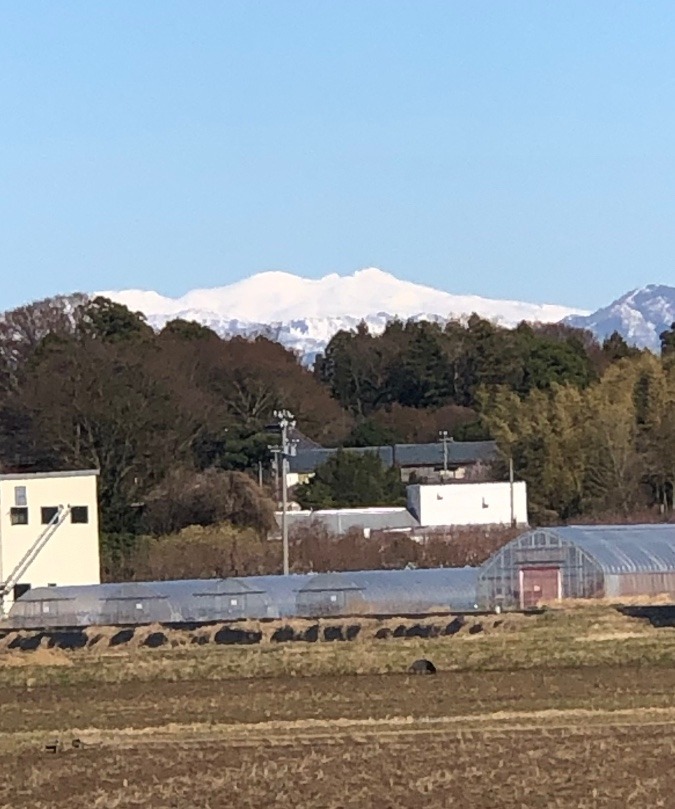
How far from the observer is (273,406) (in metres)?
69.4

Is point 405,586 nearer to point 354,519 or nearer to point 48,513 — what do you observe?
point 48,513

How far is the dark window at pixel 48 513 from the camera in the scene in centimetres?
4266

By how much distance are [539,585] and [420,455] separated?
38.1 metres

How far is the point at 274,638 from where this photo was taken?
29.2m

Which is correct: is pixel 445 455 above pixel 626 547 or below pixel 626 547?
above

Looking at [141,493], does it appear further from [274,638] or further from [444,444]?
[274,638]

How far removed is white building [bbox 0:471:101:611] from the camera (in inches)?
1663

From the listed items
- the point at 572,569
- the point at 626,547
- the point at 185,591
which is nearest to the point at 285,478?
the point at 185,591

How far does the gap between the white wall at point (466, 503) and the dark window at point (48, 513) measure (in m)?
15.4

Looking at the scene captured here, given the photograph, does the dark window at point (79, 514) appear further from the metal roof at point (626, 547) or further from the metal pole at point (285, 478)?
the metal roof at point (626, 547)

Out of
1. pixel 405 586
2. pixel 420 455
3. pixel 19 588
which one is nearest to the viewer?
pixel 405 586

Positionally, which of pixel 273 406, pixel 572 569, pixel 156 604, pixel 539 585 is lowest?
pixel 156 604

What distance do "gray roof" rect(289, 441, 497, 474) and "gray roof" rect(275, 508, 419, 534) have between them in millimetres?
11659

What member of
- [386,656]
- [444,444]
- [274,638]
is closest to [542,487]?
[444,444]
